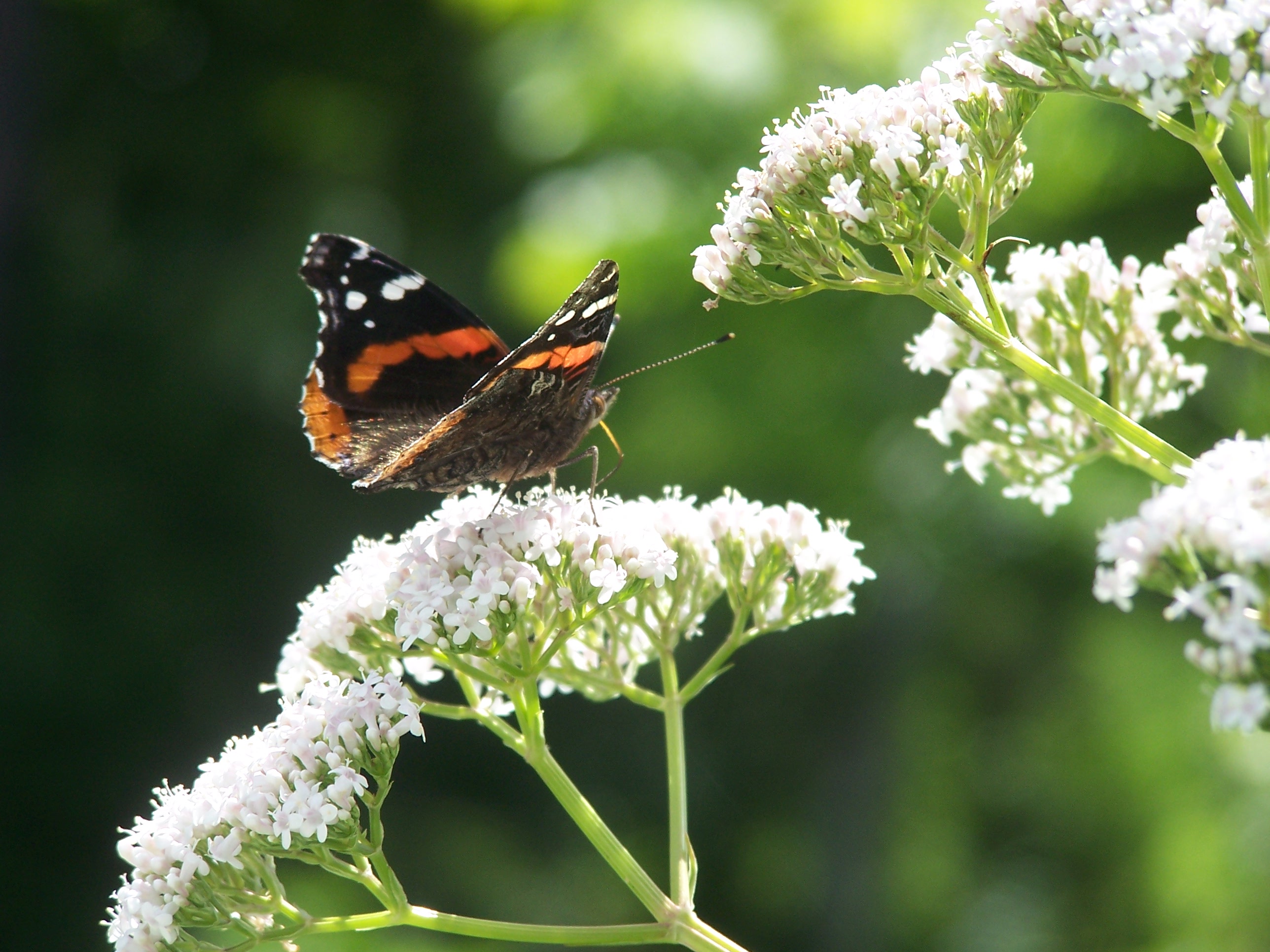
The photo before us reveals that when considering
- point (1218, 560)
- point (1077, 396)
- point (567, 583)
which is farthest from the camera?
point (567, 583)

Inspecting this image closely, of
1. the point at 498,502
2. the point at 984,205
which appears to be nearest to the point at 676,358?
the point at 498,502

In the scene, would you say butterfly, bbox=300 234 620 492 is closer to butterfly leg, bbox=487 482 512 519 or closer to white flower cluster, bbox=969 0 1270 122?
butterfly leg, bbox=487 482 512 519

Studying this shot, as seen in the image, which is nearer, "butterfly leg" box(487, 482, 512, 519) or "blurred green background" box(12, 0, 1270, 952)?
"butterfly leg" box(487, 482, 512, 519)

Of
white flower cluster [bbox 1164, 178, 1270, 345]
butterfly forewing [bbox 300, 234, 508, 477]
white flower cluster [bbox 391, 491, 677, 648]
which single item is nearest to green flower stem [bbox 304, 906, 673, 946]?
white flower cluster [bbox 391, 491, 677, 648]

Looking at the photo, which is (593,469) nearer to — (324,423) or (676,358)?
(676,358)

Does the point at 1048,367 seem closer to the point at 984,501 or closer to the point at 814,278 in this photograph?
the point at 814,278

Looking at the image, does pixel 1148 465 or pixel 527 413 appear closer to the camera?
pixel 1148 465

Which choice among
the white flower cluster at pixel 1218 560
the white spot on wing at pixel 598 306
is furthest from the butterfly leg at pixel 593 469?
the white flower cluster at pixel 1218 560
